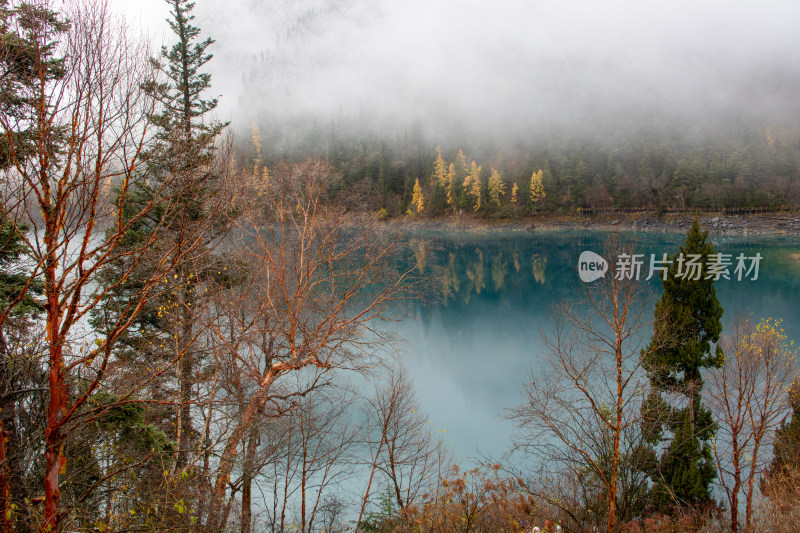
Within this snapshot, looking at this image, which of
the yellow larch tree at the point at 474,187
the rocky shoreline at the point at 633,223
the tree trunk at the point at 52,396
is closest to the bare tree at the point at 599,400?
the tree trunk at the point at 52,396

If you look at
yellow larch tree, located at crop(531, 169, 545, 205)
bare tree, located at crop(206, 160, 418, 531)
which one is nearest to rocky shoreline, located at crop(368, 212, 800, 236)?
yellow larch tree, located at crop(531, 169, 545, 205)

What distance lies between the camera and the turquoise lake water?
54.4ft

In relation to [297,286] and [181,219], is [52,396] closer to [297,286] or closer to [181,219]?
[181,219]

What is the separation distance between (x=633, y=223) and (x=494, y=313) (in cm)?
4611

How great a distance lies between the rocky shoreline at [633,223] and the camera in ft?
186

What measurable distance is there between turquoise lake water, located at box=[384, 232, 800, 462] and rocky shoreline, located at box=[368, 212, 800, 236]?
476cm

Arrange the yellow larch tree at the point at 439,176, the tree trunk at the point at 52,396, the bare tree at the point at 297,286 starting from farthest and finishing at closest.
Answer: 1. the yellow larch tree at the point at 439,176
2. the bare tree at the point at 297,286
3. the tree trunk at the point at 52,396

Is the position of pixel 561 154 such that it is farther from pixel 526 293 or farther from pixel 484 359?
pixel 484 359

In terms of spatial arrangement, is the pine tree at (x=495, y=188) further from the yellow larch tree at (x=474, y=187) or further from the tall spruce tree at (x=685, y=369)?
the tall spruce tree at (x=685, y=369)

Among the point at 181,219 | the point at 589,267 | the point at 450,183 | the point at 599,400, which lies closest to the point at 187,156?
the point at 181,219

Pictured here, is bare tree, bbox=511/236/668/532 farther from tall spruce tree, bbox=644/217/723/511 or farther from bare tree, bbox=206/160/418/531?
bare tree, bbox=206/160/418/531

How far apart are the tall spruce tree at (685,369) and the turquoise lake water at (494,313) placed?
5.57ft

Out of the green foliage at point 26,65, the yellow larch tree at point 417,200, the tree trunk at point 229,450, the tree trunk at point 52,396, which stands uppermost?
the yellow larch tree at point 417,200

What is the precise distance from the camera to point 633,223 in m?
64.4
